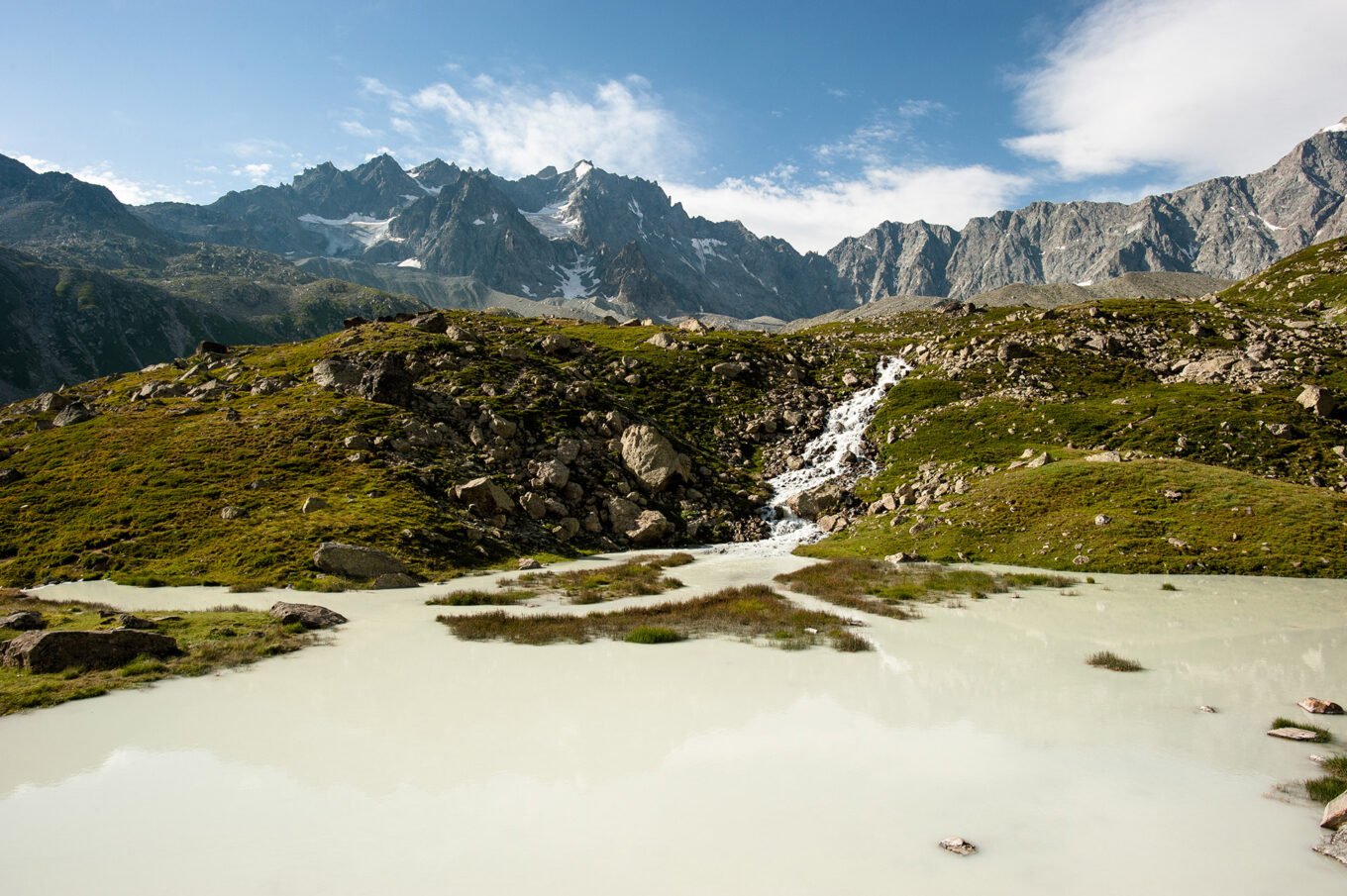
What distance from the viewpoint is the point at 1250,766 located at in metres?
12.0

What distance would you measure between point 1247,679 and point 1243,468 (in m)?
41.4

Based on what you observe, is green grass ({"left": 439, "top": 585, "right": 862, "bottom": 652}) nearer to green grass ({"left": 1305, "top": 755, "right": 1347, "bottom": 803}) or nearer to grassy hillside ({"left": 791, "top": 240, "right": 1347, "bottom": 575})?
green grass ({"left": 1305, "top": 755, "right": 1347, "bottom": 803})

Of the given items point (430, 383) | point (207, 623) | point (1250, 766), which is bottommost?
point (207, 623)

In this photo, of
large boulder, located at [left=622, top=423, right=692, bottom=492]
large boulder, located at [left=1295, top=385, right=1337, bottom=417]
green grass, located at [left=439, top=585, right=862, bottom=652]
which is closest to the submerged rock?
green grass, located at [left=439, top=585, right=862, bottom=652]

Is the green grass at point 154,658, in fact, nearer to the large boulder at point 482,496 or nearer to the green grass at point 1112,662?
the large boulder at point 482,496

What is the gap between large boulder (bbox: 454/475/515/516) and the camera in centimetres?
4728

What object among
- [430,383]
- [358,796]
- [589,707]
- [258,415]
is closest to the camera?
[358,796]

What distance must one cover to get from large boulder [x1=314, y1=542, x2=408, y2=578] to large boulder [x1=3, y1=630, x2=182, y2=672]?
16.4 metres

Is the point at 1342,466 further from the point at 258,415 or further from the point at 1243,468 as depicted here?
the point at 258,415

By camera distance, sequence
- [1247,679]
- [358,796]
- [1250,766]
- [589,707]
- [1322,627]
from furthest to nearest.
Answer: [1322,627]
[1247,679]
[589,707]
[1250,766]
[358,796]

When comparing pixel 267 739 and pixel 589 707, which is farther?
pixel 589 707

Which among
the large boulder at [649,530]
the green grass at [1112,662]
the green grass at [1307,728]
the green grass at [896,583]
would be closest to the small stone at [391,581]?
the large boulder at [649,530]

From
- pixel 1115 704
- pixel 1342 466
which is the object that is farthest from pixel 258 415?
pixel 1342 466

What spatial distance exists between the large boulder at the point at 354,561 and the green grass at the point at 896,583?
75.0 feet
